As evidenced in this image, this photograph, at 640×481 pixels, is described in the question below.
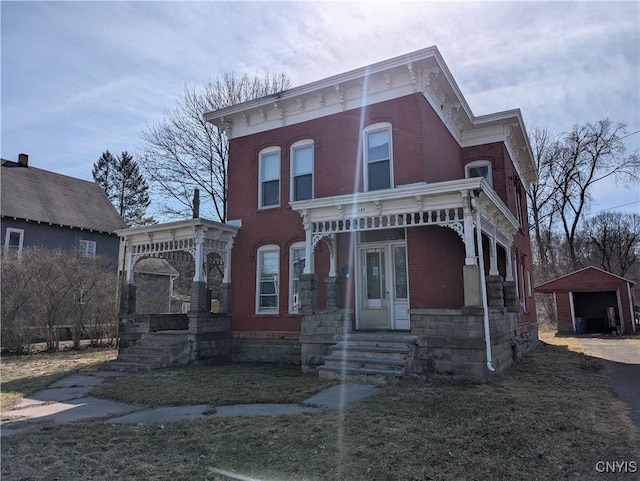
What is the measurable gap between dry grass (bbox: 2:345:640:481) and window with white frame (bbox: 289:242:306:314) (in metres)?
6.26

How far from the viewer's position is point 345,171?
12.2 m

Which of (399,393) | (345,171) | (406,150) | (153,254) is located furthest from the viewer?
(153,254)

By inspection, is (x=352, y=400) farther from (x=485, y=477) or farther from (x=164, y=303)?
(x=164, y=303)

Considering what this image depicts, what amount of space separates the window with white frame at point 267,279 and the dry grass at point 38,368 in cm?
473

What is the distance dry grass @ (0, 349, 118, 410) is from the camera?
8336 mm

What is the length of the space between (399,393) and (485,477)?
3595 mm

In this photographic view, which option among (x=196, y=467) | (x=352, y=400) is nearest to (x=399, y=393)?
(x=352, y=400)

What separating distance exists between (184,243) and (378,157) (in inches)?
250

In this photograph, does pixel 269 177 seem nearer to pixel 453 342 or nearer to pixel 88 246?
pixel 453 342

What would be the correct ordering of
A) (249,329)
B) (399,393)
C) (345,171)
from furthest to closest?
(249,329)
(345,171)
(399,393)

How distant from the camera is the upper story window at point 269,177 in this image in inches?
535

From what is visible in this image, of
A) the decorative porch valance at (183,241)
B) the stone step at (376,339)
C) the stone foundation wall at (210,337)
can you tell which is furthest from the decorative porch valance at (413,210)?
the stone foundation wall at (210,337)

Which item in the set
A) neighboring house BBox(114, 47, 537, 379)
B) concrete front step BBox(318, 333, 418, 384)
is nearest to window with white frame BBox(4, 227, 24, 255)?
neighboring house BBox(114, 47, 537, 379)

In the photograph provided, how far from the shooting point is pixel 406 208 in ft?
32.0
